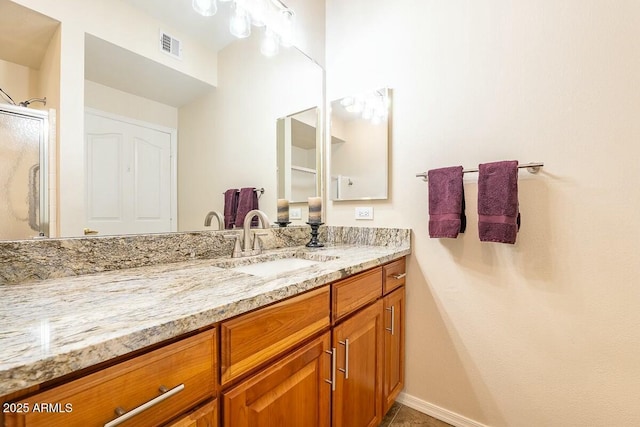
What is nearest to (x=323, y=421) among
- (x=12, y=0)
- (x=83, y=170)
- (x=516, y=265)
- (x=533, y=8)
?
(x=516, y=265)

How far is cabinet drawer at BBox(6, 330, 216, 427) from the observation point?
43cm

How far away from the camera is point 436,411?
1553 mm

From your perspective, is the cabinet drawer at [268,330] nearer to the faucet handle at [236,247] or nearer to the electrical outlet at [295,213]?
the faucet handle at [236,247]

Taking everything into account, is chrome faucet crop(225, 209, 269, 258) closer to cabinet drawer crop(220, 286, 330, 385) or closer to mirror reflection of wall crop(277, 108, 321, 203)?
mirror reflection of wall crop(277, 108, 321, 203)

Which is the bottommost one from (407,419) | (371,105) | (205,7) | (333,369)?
(407,419)

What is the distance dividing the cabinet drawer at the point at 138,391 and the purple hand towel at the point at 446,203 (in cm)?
118

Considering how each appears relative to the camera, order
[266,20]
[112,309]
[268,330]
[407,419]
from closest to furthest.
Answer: [112,309] < [268,330] < [407,419] < [266,20]

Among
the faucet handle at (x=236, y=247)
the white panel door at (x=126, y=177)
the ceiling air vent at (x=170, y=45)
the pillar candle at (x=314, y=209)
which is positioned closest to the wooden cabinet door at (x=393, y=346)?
the pillar candle at (x=314, y=209)

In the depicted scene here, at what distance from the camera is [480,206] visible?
52.2 inches

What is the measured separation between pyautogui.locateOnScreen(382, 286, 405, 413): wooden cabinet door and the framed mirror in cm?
62

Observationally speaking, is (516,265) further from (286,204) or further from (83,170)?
(83,170)

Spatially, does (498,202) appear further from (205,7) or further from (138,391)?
(205,7)

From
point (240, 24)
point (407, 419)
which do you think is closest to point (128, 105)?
point (240, 24)

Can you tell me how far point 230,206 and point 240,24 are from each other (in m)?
0.98
